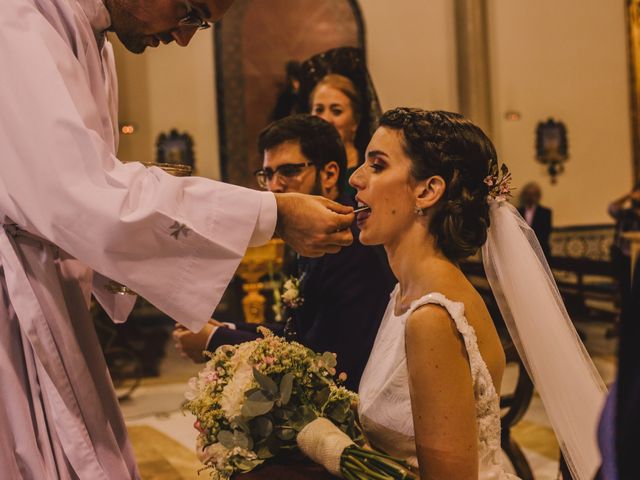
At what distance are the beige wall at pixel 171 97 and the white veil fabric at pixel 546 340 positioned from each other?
7.45 meters

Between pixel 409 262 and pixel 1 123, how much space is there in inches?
42.4

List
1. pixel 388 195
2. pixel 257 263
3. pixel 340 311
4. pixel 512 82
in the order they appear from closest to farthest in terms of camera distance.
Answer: pixel 388 195, pixel 340 311, pixel 257 263, pixel 512 82

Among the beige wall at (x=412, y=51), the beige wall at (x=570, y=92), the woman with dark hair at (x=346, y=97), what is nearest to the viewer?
the woman with dark hair at (x=346, y=97)

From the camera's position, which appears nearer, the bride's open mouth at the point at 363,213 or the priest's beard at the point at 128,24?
the priest's beard at the point at 128,24

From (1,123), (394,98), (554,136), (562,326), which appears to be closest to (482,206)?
(562,326)

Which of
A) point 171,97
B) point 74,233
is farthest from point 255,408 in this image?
point 171,97

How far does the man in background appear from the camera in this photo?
29.6ft

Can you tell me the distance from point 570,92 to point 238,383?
34.4 ft

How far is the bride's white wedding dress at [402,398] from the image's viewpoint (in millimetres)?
1903

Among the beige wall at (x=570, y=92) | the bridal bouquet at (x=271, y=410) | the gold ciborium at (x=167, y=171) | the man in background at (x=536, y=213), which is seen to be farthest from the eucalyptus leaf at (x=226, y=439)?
the beige wall at (x=570, y=92)

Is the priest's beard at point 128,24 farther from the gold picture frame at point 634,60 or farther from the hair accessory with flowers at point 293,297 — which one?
the gold picture frame at point 634,60

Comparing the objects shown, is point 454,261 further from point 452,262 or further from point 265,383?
point 265,383

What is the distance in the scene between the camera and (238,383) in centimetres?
183

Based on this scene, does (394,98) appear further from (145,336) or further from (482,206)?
(482,206)
